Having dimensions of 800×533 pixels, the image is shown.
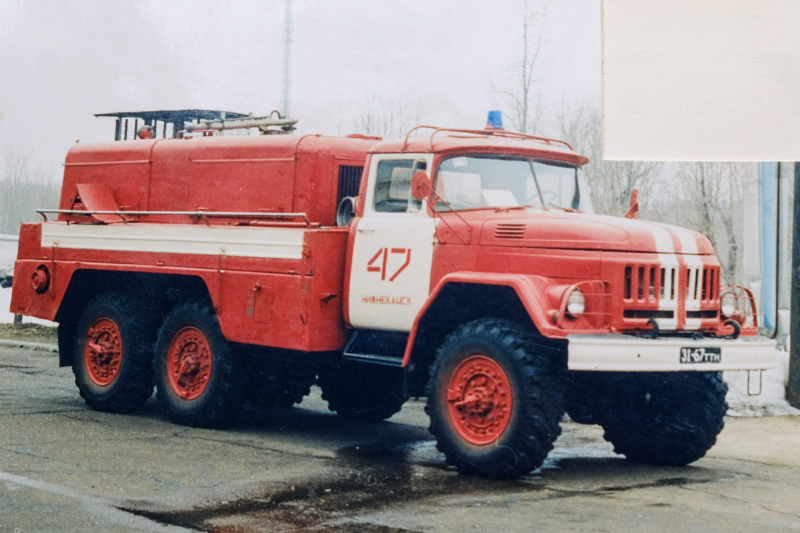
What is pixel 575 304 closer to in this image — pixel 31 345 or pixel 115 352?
pixel 115 352

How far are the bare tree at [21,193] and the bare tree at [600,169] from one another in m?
11.8

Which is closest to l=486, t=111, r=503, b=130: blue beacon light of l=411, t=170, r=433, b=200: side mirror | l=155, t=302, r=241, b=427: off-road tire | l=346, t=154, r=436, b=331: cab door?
l=346, t=154, r=436, b=331: cab door

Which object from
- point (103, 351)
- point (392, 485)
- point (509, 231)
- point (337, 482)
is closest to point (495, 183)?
point (509, 231)

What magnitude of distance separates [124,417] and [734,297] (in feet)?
20.6

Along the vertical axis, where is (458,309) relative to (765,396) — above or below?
above

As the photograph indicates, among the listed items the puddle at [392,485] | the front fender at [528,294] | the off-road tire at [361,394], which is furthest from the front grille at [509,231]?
the off-road tire at [361,394]

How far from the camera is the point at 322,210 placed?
35.0 feet

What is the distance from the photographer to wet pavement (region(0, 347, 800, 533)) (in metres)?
6.90

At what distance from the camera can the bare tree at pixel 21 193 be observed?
25.5m

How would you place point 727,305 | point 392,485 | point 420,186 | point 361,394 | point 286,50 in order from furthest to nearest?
point 286,50 < point 361,394 < point 420,186 < point 727,305 < point 392,485

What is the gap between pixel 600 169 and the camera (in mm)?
21828

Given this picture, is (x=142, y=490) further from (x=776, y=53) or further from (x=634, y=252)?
(x=776, y=53)

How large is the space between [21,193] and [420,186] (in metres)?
20.5

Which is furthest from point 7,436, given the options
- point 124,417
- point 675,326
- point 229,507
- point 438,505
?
point 675,326
